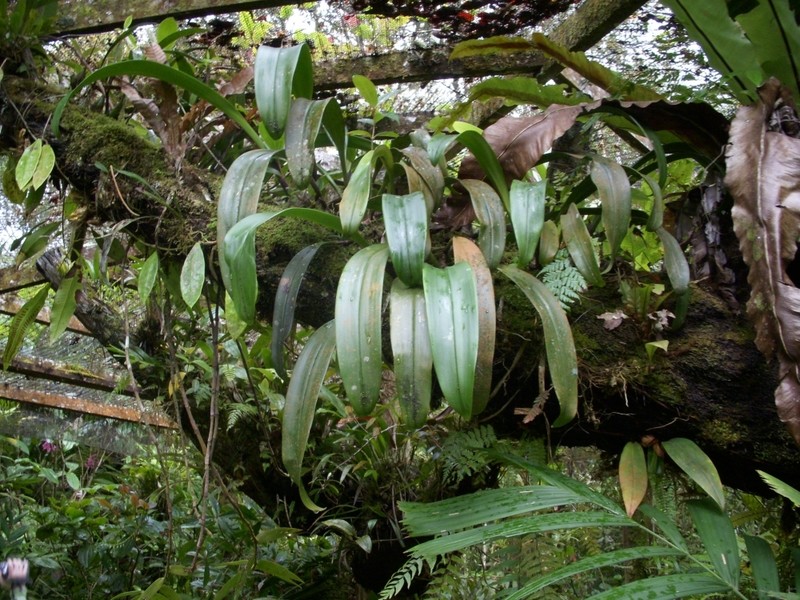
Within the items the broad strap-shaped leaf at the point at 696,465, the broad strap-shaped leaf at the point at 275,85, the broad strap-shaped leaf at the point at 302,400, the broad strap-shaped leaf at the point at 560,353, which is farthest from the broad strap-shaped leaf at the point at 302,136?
the broad strap-shaped leaf at the point at 696,465

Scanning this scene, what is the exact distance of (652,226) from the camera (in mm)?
1229

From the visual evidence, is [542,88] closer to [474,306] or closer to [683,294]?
[683,294]

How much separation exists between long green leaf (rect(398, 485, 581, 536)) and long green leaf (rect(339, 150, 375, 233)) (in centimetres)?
49

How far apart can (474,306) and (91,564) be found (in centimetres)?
190

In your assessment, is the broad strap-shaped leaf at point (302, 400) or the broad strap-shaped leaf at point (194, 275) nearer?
the broad strap-shaped leaf at point (302, 400)

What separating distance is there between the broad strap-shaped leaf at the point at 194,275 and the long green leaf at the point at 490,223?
582 mm

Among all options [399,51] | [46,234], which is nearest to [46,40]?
[46,234]

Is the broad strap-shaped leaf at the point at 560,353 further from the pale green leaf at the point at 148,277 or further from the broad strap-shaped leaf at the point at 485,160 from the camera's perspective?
the pale green leaf at the point at 148,277

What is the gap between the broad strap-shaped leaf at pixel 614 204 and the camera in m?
1.16

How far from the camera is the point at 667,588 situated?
35.0 inches

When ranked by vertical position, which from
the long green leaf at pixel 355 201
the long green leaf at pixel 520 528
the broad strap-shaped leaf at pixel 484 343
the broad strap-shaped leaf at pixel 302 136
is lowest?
the long green leaf at pixel 520 528

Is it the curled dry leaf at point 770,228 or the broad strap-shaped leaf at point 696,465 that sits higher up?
the curled dry leaf at point 770,228

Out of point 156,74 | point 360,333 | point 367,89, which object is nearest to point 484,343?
point 360,333

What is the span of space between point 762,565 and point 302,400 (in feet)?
2.75
